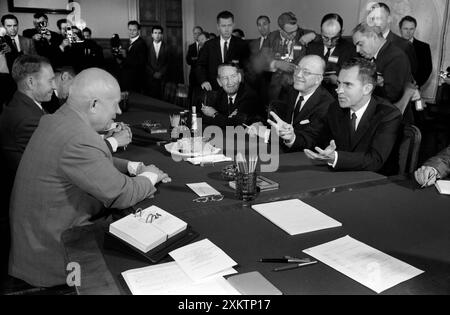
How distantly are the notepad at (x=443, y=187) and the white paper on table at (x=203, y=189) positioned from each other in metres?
1.05

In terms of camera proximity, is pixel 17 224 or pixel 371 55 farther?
pixel 371 55

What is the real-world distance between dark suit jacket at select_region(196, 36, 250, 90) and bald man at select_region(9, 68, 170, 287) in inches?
156

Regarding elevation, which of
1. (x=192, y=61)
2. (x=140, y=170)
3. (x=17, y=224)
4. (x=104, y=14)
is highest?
(x=104, y=14)

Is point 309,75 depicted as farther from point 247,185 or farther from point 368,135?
point 247,185

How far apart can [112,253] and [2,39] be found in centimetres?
516

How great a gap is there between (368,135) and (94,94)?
67.1 inches

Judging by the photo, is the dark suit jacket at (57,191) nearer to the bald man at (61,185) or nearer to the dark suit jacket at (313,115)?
the bald man at (61,185)

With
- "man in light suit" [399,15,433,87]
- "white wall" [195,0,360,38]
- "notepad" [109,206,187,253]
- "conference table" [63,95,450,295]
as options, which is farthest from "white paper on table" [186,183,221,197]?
"white wall" [195,0,360,38]

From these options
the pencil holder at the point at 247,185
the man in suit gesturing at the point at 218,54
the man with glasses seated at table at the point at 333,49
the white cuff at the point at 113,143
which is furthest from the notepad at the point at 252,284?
the man in suit gesturing at the point at 218,54

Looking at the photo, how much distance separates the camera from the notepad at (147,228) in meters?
1.35

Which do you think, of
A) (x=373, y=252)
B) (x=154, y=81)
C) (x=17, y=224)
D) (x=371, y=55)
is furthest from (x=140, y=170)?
(x=154, y=81)

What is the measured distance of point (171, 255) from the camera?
1323mm

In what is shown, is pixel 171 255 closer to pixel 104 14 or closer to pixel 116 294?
pixel 116 294

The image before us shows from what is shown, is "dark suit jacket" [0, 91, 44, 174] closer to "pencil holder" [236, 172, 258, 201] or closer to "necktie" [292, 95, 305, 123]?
"pencil holder" [236, 172, 258, 201]
